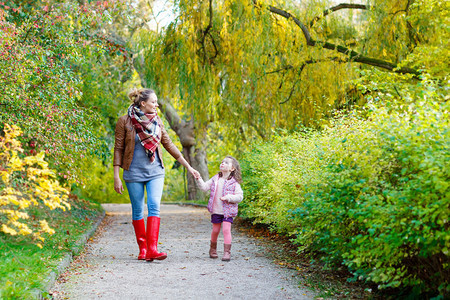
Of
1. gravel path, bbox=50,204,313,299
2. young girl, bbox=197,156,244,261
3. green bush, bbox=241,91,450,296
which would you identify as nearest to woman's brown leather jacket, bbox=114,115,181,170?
young girl, bbox=197,156,244,261

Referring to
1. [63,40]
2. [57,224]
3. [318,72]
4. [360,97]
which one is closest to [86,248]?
[57,224]

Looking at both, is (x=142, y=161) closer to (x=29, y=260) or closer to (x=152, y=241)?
(x=152, y=241)

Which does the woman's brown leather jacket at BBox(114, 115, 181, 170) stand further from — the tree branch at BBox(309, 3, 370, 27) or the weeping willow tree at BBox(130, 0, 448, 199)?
the tree branch at BBox(309, 3, 370, 27)

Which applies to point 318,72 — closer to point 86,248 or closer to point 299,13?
point 299,13

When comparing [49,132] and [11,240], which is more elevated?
[49,132]

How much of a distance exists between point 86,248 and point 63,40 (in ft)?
11.1

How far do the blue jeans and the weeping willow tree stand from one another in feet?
13.4

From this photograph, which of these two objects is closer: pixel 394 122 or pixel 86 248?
pixel 394 122

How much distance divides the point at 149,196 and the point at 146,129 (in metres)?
0.83

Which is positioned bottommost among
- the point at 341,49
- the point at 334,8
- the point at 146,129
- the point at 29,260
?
the point at 29,260

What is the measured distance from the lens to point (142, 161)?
6.34m

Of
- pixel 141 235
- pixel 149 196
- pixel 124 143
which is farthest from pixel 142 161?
pixel 141 235

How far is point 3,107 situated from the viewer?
6957mm

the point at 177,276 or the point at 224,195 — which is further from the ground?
the point at 224,195
